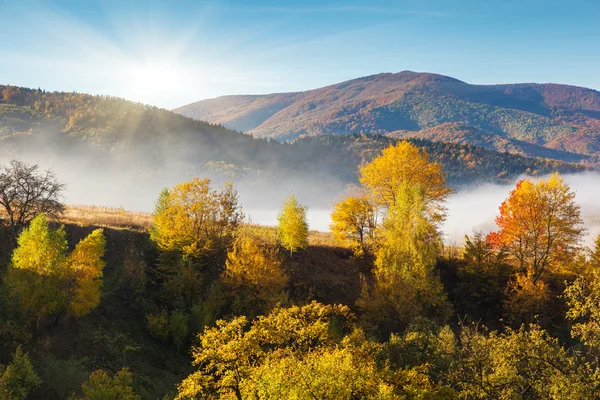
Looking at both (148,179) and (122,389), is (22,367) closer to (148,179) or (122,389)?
(122,389)

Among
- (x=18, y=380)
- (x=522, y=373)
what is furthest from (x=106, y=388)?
(x=522, y=373)

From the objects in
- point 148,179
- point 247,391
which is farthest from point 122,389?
point 148,179

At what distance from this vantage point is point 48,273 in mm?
29984

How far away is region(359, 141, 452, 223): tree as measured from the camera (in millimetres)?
47719

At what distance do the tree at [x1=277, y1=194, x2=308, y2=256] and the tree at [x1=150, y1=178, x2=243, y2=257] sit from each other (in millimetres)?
5279

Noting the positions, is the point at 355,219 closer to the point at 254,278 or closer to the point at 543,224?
the point at 254,278

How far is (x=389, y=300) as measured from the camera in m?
38.1

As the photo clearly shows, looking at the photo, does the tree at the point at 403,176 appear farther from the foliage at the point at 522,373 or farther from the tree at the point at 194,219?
the foliage at the point at 522,373

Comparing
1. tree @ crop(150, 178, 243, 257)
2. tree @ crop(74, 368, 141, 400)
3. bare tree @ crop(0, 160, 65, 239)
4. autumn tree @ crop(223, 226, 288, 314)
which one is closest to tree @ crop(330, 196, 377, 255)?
tree @ crop(150, 178, 243, 257)

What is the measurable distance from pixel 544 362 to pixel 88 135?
20680 centimetres

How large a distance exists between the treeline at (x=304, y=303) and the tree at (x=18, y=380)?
0.10 meters

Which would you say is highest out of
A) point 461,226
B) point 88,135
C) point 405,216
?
point 88,135

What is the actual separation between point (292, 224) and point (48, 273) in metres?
25.2

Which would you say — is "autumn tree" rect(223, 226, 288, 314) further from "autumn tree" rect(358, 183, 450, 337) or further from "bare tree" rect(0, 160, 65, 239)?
"bare tree" rect(0, 160, 65, 239)
